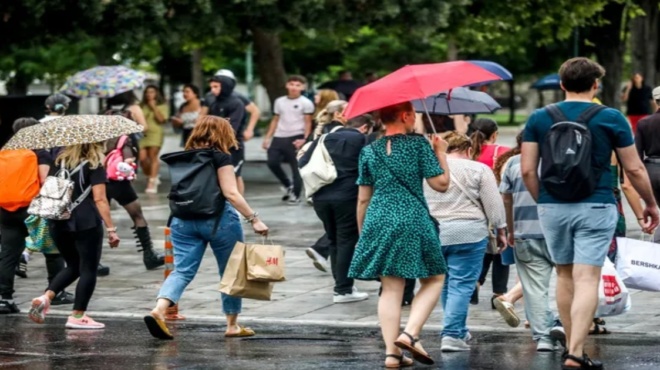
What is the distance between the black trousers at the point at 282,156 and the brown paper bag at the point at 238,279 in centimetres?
1006

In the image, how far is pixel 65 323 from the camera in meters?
11.1

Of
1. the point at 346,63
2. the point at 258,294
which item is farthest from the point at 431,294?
the point at 346,63

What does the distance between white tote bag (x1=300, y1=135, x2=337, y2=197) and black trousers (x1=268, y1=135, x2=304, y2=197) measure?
324 inches

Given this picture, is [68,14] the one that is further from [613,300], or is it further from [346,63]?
[346,63]

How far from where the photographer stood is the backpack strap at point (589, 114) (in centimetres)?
815

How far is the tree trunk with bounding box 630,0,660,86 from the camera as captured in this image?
1302 inches

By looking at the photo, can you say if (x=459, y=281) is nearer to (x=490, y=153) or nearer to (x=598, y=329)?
(x=598, y=329)

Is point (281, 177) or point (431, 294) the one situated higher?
point (431, 294)

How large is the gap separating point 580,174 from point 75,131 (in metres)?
4.03

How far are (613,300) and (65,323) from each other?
167 inches

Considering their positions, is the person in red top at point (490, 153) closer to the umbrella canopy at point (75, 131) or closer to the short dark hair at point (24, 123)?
the umbrella canopy at point (75, 131)

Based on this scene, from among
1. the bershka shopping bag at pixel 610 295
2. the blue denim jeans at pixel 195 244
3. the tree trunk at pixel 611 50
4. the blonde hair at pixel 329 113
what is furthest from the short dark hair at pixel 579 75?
the tree trunk at pixel 611 50

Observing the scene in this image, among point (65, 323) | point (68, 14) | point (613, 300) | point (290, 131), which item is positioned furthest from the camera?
point (68, 14)

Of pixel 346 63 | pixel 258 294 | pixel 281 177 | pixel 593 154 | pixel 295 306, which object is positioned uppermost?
pixel 593 154
